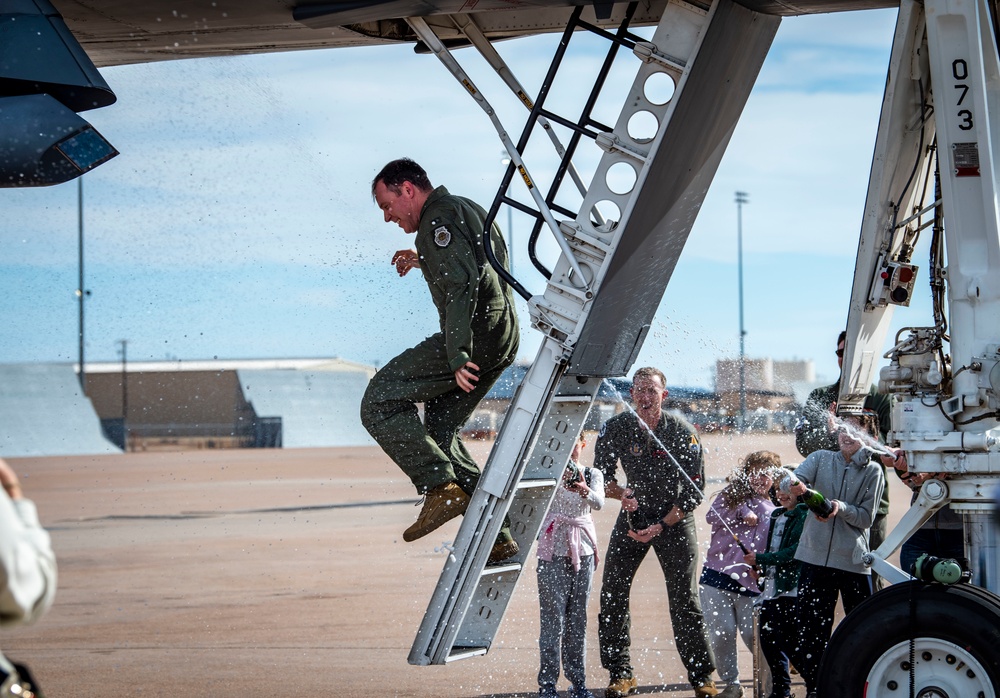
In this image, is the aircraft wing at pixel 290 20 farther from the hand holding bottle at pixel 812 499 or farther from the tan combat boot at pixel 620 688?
the tan combat boot at pixel 620 688

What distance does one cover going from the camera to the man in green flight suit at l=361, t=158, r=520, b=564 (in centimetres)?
648

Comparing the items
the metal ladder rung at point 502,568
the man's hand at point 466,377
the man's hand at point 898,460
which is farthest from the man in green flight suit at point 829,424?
the man's hand at point 466,377

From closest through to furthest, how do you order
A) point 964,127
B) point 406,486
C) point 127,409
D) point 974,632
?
point 974,632
point 964,127
point 406,486
point 127,409

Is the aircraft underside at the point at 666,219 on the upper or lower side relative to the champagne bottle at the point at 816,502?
upper

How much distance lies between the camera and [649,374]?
319 inches

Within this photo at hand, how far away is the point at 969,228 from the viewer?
5887mm

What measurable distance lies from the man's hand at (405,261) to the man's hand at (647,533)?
2410 mm

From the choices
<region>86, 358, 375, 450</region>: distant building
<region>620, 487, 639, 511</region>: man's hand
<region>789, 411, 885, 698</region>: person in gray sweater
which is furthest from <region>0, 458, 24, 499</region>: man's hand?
<region>86, 358, 375, 450</region>: distant building

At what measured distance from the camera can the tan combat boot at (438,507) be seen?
655cm

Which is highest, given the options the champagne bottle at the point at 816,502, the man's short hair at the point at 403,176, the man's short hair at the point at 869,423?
the man's short hair at the point at 403,176

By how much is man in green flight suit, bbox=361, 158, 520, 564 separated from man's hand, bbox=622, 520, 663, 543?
4.85 feet

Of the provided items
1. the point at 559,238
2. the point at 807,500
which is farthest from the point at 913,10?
the point at 807,500

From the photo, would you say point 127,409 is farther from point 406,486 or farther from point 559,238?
point 559,238

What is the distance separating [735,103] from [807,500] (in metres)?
2.34
